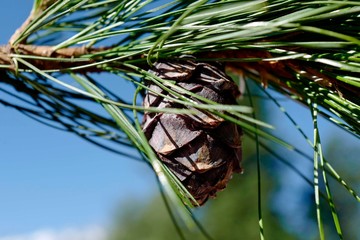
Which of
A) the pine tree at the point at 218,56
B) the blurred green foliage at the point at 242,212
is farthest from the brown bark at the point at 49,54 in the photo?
the blurred green foliage at the point at 242,212

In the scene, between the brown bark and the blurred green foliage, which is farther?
the blurred green foliage

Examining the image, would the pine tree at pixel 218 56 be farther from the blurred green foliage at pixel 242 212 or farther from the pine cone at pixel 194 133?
the blurred green foliage at pixel 242 212

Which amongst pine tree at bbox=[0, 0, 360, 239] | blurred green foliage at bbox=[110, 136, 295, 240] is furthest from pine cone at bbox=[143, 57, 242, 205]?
blurred green foliage at bbox=[110, 136, 295, 240]

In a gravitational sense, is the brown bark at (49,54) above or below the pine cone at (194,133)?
above

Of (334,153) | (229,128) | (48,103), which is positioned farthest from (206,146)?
(334,153)

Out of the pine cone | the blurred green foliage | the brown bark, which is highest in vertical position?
the brown bark

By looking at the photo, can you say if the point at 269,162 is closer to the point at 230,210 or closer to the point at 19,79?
the point at 230,210

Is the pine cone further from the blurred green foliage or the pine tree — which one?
the blurred green foliage

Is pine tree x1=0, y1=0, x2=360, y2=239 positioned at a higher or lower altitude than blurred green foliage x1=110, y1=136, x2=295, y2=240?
higher
